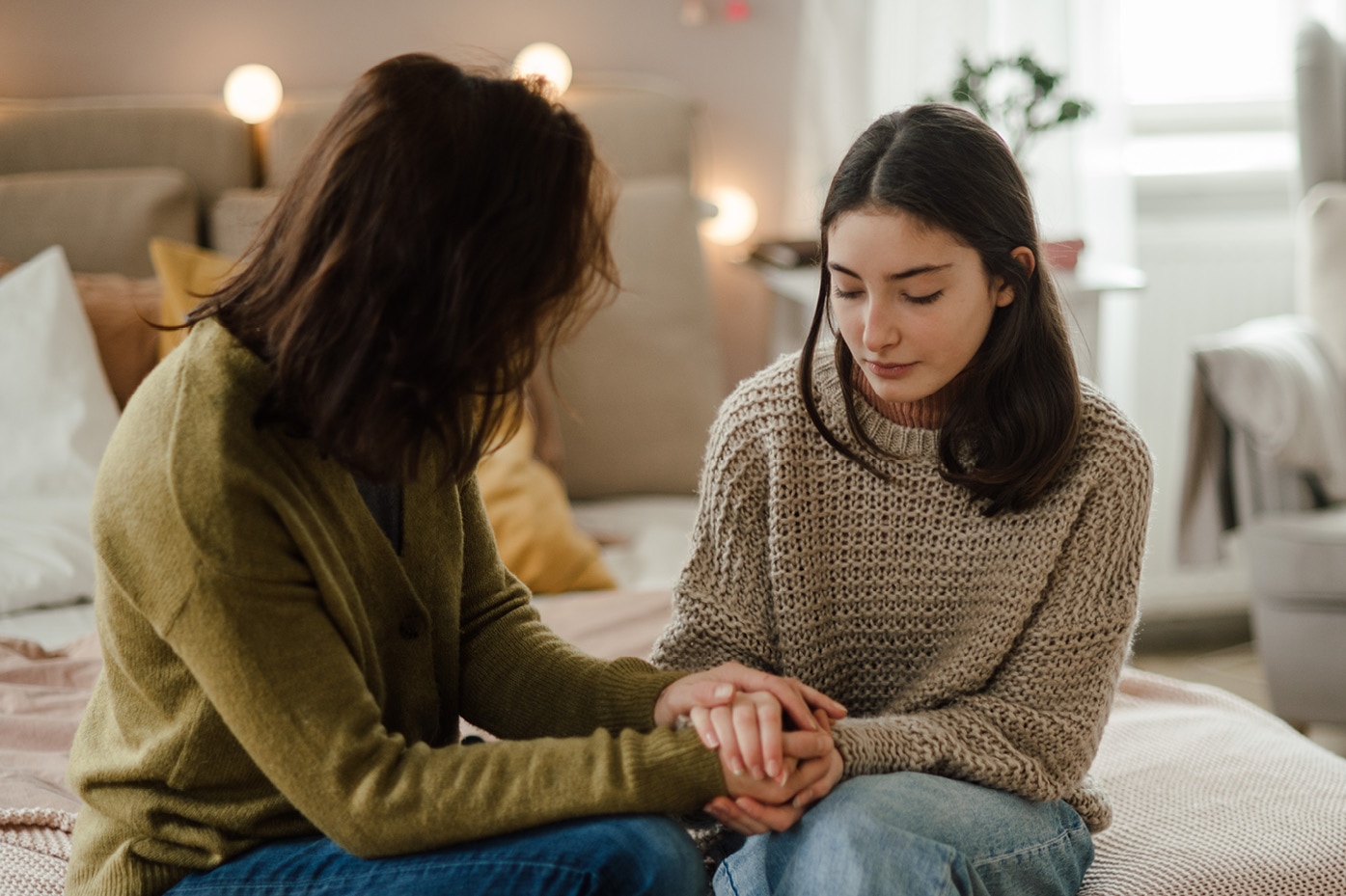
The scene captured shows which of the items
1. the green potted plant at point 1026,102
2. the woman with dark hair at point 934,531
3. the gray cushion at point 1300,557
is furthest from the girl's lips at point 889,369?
the gray cushion at point 1300,557

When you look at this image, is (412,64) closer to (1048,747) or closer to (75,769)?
(75,769)

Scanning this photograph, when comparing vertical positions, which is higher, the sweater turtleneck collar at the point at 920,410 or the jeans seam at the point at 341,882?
the sweater turtleneck collar at the point at 920,410

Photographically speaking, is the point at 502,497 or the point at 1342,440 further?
the point at 1342,440

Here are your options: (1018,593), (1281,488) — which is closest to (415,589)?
(1018,593)

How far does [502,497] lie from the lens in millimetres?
1893

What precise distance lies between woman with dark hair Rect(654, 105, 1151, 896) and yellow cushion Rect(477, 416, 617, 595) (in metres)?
0.66

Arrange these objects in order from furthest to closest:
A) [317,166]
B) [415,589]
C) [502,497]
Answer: [502,497] → [415,589] → [317,166]

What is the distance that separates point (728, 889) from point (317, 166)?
0.67 m

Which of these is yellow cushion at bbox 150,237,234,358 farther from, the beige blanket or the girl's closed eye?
the girl's closed eye

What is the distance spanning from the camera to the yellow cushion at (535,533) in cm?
185

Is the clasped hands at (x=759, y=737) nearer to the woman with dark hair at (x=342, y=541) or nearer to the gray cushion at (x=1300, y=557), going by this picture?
the woman with dark hair at (x=342, y=541)

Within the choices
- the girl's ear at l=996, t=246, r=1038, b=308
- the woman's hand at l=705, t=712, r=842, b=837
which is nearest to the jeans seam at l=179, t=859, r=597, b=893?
the woman's hand at l=705, t=712, r=842, b=837

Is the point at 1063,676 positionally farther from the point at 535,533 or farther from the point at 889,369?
the point at 535,533

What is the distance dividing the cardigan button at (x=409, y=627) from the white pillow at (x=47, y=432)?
92 centimetres
